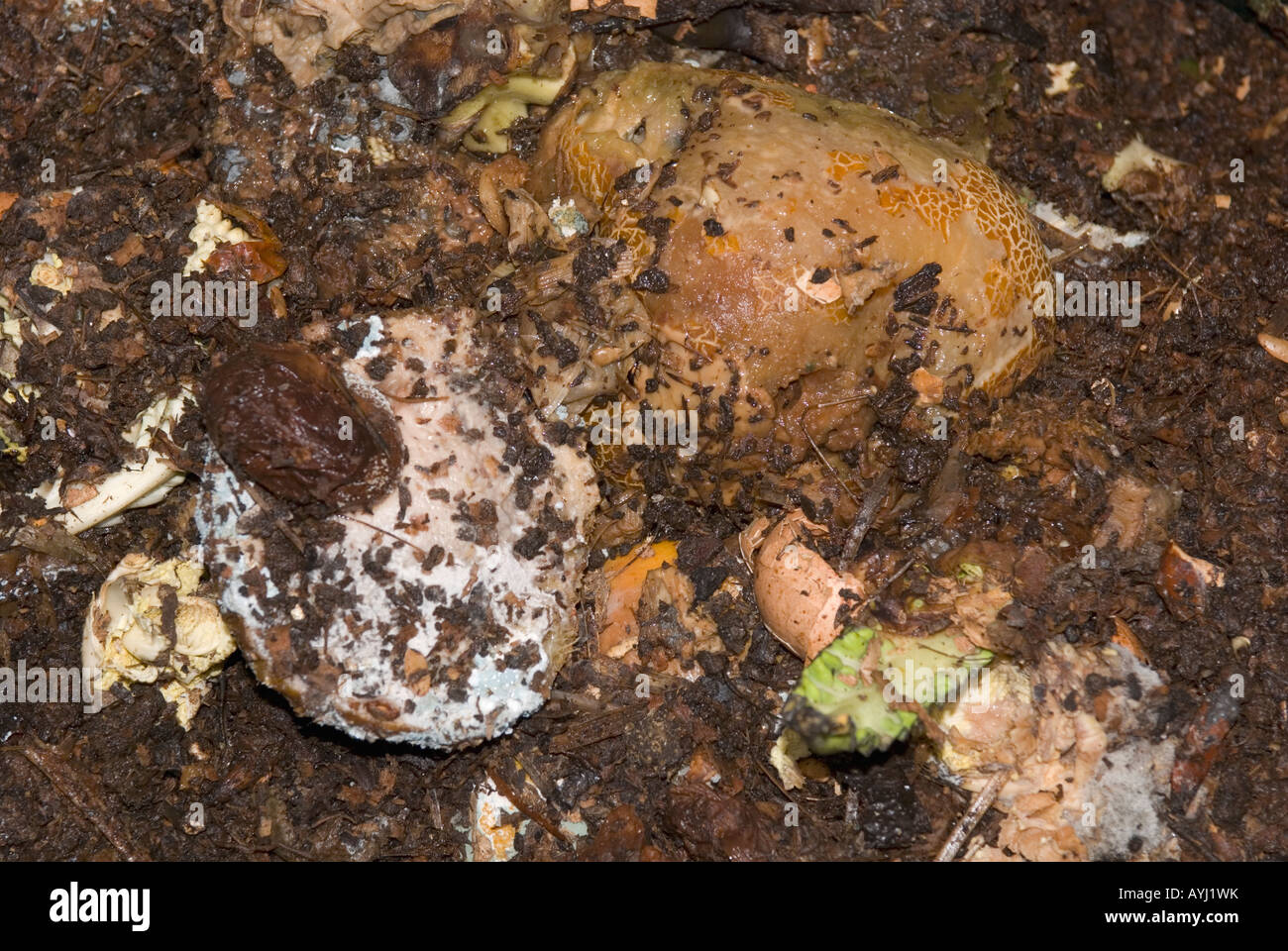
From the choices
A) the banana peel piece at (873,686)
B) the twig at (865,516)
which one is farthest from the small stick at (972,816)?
the twig at (865,516)

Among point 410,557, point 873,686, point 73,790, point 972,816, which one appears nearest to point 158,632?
point 73,790

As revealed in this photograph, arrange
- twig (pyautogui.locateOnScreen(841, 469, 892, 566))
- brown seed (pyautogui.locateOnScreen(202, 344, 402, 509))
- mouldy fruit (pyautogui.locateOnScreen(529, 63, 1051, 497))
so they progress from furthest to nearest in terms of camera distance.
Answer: twig (pyautogui.locateOnScreen(841, 469, 892, 566))
mouldy fruit (pyautogui.locateOnScreen(529, 63, 1051, 497))
brown seed (pyautogui.locateOnScreen(202, 344, 402, 509))

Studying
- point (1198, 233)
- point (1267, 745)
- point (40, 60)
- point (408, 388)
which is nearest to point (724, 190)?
point (408, 388)

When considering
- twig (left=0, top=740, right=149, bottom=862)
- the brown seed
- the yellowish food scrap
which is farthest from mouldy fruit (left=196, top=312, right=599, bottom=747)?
twig (left=0, top=740, right=149, bottom=862)

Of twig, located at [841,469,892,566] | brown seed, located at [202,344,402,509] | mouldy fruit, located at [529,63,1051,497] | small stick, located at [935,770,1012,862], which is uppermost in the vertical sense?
mouldy fruit, located at [529,63,1051,497]

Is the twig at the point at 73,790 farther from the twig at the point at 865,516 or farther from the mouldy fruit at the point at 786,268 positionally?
the twig at the point at 865,516

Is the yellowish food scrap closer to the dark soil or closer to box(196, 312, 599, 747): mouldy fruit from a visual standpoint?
the dark soil

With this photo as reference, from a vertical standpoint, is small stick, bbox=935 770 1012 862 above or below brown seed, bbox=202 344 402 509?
below
